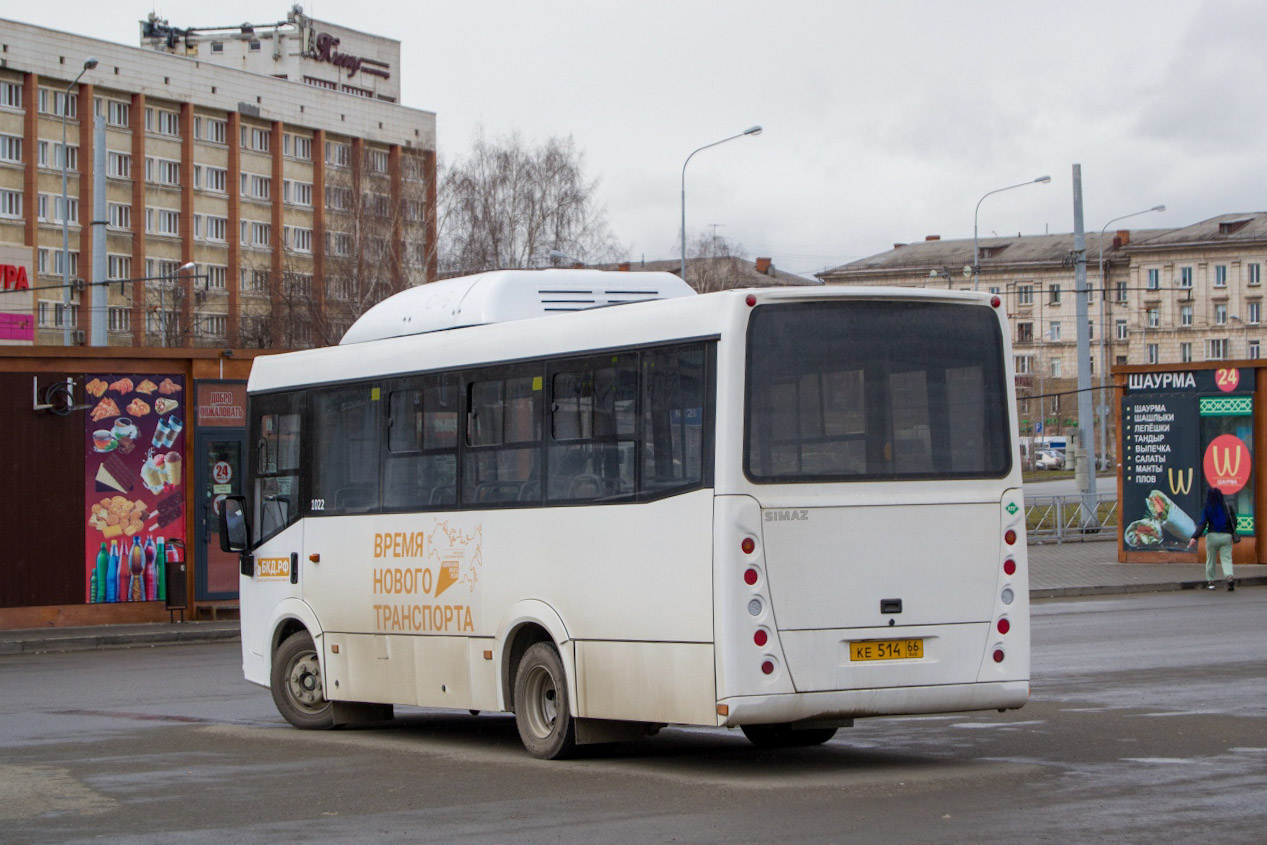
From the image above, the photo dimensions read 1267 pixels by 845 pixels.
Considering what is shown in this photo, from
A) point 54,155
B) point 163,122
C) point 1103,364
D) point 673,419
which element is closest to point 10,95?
point 54,155

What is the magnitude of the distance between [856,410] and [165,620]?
1739 centimetres

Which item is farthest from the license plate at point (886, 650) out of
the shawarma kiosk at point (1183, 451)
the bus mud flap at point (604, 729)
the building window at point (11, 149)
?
the building window at point (11, 149)

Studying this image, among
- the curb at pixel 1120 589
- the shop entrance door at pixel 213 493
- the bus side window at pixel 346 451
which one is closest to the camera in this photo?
the bus side window at pixel 346 451

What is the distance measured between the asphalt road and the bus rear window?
69.6 inches

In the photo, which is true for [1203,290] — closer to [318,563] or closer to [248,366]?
[248,366]

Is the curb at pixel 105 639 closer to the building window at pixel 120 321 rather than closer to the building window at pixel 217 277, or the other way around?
the building window at pixel 120 321

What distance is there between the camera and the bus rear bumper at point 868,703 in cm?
970

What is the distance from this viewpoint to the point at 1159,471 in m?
32.8

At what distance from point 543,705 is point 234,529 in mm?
4342

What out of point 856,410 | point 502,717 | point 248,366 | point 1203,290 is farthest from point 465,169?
point 1203,290

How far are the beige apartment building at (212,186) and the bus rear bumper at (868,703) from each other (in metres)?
59.6

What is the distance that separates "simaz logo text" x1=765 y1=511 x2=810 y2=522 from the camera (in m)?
9.84

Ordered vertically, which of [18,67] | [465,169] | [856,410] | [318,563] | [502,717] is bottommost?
[502,717]

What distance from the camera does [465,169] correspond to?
220 ft
